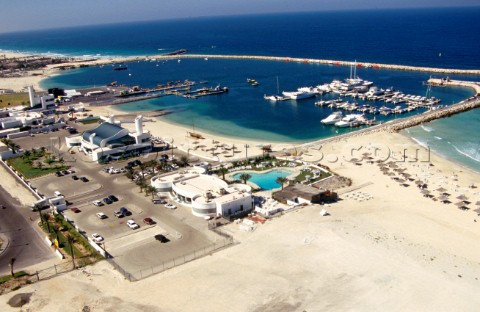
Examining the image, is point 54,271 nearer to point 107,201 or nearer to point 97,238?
point 97,238

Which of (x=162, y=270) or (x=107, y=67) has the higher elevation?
(x=107, y=67)

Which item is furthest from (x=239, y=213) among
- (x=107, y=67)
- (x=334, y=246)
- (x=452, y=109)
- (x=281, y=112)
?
(x=107, y=67)

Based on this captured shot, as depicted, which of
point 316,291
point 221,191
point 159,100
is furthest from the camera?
point 159,100

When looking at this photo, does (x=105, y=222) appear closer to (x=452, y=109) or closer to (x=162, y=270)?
(x=162, y=270)

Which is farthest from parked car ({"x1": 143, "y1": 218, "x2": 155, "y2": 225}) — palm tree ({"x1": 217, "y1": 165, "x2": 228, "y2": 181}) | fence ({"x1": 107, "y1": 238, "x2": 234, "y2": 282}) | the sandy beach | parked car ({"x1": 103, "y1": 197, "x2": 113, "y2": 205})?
palm tree ({"x1": 217, "y1": 165, "x2": 228, "y2": 181})

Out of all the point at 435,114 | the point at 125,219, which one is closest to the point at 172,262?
the point at 125,219

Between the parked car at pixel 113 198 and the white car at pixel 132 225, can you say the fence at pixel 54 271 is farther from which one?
the parked car at pixel 113 198
